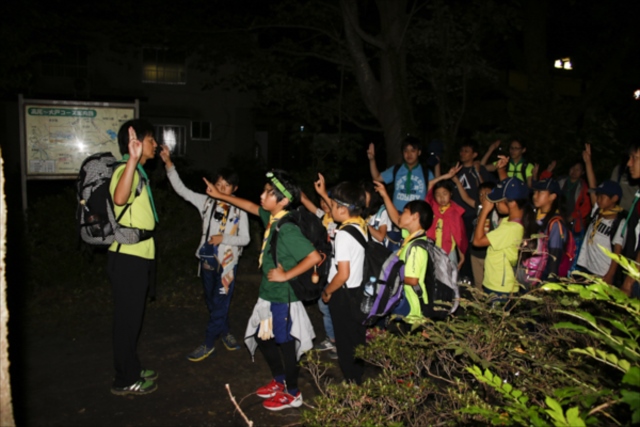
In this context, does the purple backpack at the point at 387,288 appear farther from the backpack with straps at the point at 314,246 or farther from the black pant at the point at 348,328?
the backpack with straps at the point at 314,246

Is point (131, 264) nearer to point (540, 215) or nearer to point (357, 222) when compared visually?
point (357, 222)

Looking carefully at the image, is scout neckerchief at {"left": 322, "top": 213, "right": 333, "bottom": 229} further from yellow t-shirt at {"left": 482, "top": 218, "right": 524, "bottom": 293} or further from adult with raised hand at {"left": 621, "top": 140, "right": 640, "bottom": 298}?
adult with raised hand at {"left": 621, "top": 140, "right": 640, "bottom": 298}

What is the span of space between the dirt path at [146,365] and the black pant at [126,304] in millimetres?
285

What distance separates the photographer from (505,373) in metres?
2.52

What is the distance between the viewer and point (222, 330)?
18.9 ft

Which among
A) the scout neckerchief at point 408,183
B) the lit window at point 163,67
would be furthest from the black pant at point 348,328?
the lit window at point 163,67

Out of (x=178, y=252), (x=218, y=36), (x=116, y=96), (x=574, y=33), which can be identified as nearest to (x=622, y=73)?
(x=574, y=33)

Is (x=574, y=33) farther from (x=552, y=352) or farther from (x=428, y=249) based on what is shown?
(x=552, y=352)

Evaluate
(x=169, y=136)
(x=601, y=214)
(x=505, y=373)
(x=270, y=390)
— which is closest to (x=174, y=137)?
(x=169, y=136)

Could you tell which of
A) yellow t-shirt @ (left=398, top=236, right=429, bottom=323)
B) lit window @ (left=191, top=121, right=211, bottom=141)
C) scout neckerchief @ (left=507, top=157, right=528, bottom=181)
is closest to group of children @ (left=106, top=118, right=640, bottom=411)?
yellow t-shirt @ (left=398, top=236, right=429, bottom=323)

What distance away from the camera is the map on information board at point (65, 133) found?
7.25 metres

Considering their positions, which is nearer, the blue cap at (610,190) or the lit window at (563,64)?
the blue cap at (610,190)

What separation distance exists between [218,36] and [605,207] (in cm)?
960

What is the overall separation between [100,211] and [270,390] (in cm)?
217
